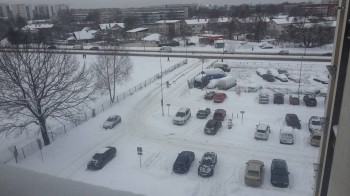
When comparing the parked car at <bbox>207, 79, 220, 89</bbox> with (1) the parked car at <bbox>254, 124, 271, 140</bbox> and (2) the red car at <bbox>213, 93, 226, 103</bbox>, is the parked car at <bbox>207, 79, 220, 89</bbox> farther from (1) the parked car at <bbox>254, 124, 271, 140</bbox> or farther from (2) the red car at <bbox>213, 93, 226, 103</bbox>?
(1) the parked car at <bbox>254, 124, 271, 140</bbox>

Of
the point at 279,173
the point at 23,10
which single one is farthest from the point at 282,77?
the point at 23,10

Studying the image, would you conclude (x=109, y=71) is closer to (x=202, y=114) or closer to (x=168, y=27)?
(x=202, y=114)

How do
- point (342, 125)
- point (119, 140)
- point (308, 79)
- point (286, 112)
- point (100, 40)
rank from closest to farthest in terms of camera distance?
point (342, 125) → point (119, 140) → point (286, 112) → point (308, 79) → point (100, 40)

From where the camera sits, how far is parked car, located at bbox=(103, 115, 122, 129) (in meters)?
21.8

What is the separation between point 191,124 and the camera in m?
22.1

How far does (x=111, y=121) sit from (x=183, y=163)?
8.40 metres

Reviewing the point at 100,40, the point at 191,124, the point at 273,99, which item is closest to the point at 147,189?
the point at 191,124

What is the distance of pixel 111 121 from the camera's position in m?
22.1

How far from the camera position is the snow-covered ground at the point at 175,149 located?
48.2 feet

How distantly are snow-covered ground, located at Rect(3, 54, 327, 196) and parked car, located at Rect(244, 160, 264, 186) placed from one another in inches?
11.4

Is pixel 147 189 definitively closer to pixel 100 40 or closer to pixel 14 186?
pixel 14 186

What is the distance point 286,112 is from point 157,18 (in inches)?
4979

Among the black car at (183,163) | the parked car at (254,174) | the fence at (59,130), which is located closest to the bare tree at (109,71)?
the fence at (59,130)

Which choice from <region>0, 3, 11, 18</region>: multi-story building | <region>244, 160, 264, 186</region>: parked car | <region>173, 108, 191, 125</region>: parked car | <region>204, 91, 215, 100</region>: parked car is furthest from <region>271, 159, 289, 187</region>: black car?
<region>0, 3, 11, 18</region>: multi-story building
